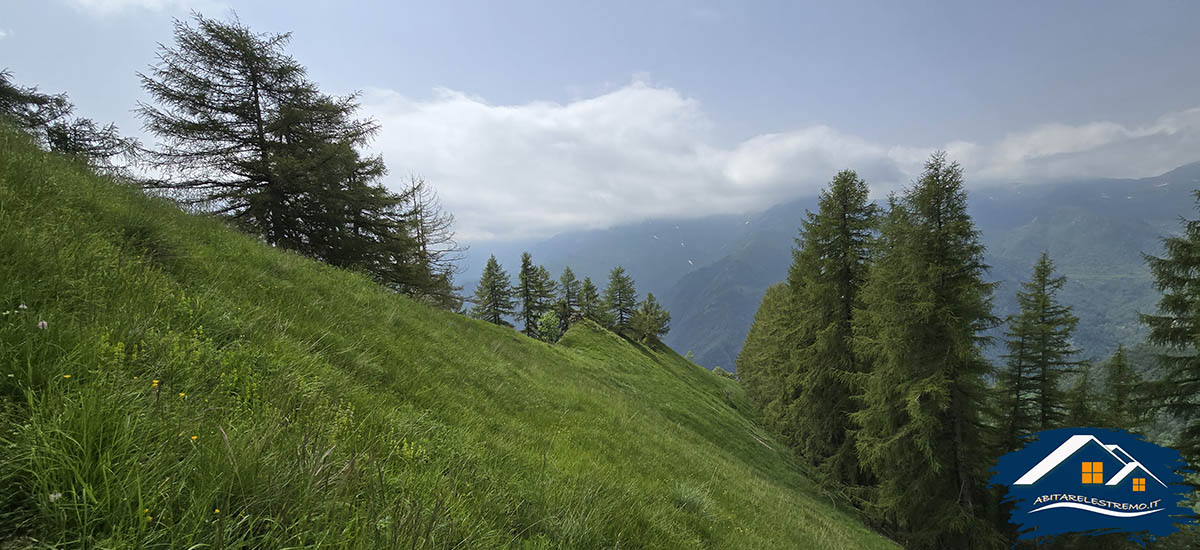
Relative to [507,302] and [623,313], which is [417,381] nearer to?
[507,302]

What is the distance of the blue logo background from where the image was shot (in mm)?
13883

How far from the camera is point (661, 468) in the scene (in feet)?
21.8

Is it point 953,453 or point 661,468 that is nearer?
point 661,468

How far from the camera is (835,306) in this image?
19.7 m

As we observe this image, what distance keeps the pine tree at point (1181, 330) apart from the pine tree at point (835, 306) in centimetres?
941

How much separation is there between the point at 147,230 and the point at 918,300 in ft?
62.1

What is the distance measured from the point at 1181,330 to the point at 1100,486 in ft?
21.2

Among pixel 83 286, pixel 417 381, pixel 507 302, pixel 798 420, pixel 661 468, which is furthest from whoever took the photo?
pixel 507 302

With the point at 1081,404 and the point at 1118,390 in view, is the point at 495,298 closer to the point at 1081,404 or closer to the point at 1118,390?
the point at 1081,404

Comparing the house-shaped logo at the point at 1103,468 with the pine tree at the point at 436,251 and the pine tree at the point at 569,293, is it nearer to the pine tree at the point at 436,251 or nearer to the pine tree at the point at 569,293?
the pine tree at the point at 436,251

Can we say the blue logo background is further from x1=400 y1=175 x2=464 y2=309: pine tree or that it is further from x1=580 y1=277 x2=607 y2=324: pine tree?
x1=580 y1=277 x2=607 y2=324: pine tree

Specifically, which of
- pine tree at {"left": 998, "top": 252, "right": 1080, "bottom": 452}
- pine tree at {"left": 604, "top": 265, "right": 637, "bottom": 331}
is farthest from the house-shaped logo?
pine tree at {"left": 604, "top": 265, "right": 637, "bottom": 331}

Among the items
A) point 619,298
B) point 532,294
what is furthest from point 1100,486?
point 619,298

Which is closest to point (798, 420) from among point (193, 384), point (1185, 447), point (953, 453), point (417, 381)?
point (953, 453)
